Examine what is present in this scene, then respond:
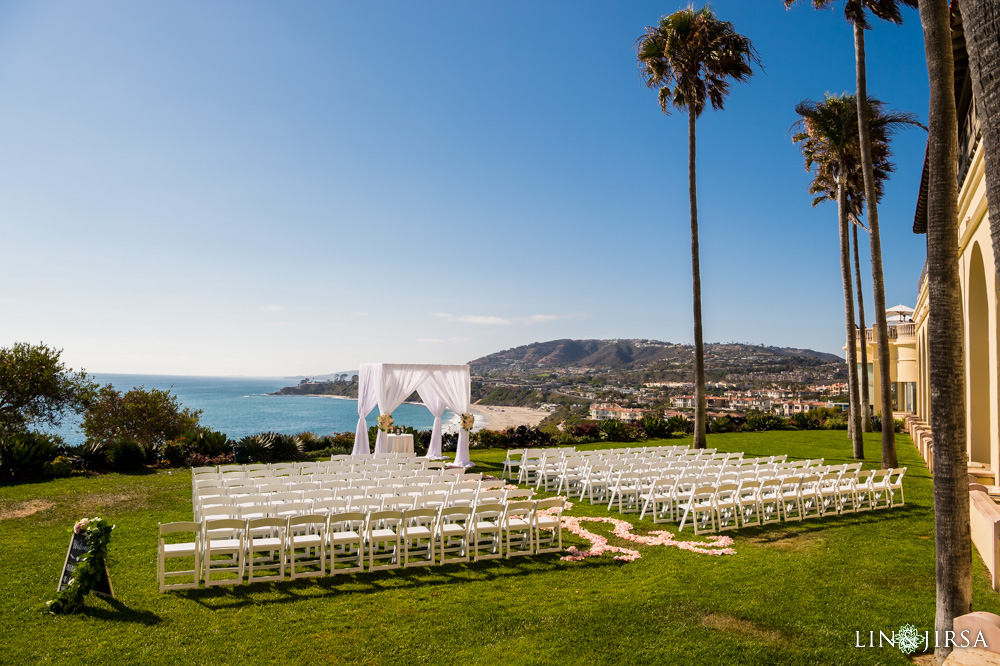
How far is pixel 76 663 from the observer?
5016mm

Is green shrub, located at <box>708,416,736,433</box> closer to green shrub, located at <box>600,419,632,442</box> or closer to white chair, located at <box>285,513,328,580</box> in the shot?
green shrub, located at <box>600,419,632,442</box>

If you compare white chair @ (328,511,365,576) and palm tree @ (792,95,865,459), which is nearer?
white chair @ (328,511,365,576)

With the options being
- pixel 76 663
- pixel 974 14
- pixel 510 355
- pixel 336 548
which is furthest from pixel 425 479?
pixel 510 355

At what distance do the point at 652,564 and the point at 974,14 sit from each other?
6724 mm

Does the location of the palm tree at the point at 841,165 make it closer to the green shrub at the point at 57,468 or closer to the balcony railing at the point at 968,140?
the balcony railing at the point at 968,140

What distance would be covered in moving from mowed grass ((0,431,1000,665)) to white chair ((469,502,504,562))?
0.27m

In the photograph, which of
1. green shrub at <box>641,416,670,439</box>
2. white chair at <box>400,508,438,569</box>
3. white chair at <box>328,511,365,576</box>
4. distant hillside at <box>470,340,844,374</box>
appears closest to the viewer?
white chair at <box>328,511,365,576</box>

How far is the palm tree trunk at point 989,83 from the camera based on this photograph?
2.60 m

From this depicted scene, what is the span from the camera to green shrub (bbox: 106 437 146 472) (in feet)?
56.4

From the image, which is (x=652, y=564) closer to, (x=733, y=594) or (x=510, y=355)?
(x=733, y=594)

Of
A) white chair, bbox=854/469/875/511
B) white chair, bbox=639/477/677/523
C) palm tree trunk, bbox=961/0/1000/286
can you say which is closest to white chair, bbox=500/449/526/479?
white chair, bbox=639/477/677/523

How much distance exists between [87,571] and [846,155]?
24056 mm

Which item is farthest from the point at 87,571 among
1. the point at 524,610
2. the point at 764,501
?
the point at 764,501

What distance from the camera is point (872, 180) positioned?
52.4 feet
